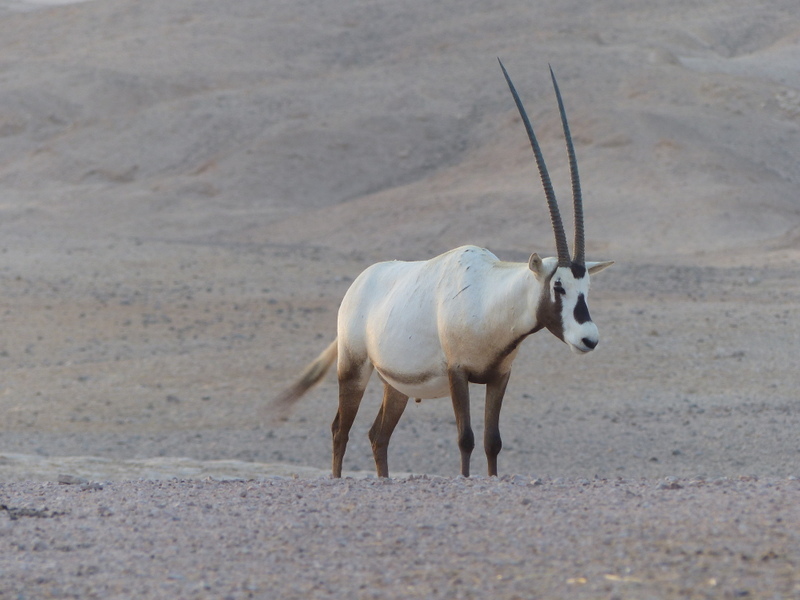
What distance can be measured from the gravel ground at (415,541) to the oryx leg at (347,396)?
167cm

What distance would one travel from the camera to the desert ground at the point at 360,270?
4.01 meters

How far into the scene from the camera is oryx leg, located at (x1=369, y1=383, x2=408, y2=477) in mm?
6793

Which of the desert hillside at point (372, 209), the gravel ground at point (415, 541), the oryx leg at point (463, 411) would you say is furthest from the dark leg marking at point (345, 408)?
the desert hillside at point (372, 209)

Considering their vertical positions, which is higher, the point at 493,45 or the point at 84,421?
the point at 84,421

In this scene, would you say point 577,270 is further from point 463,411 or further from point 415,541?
point 415,541

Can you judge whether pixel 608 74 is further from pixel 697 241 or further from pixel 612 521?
pixel 612 521

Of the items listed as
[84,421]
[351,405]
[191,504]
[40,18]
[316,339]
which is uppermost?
[191,504]

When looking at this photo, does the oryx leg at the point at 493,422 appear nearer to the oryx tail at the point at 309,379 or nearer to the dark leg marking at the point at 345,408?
the dark leg marking at the point at 345,408

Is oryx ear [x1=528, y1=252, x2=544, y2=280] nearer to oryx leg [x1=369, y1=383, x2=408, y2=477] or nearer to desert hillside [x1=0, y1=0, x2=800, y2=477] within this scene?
oryx leg [x1=369, y1=383, x2=408, y2=477]

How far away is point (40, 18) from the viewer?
54219 mm

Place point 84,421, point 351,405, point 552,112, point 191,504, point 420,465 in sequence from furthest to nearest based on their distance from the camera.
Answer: point 552,112
point 84,421
point 420,465
point 351,405
point 191,504

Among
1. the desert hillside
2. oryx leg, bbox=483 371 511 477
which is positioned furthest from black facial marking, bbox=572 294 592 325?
the desert hillside

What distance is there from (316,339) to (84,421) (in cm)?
362

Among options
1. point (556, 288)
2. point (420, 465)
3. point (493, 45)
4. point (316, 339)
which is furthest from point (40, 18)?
point (556, 288)
